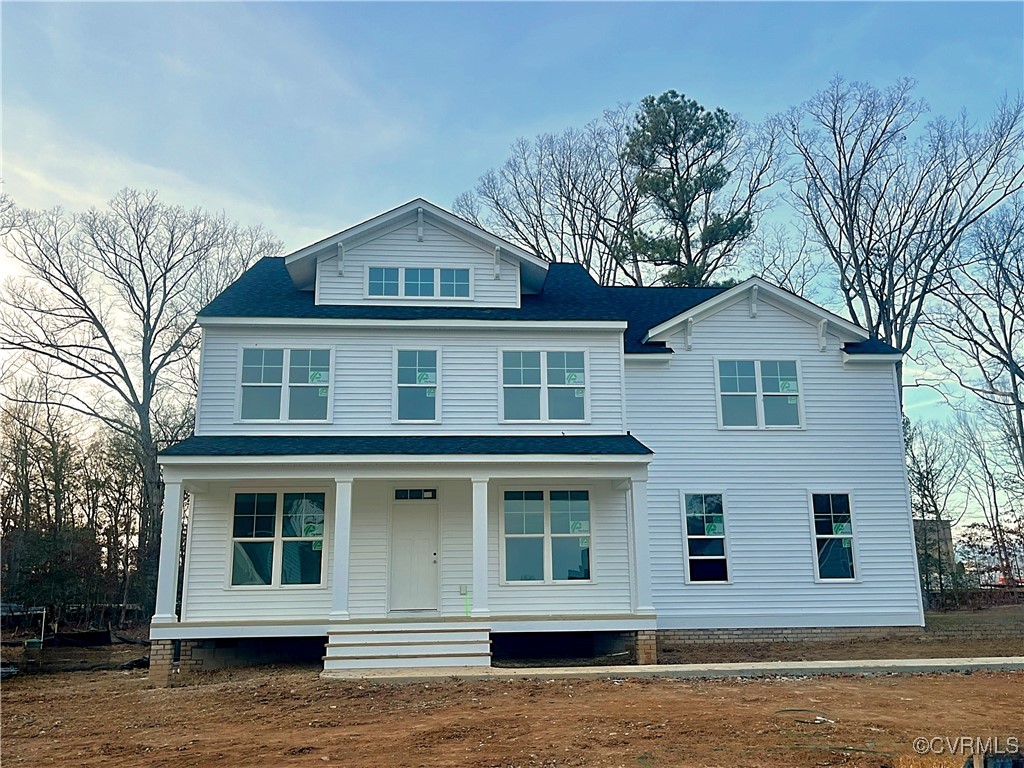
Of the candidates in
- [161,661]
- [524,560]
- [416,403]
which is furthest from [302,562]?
[524,560]

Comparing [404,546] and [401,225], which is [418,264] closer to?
[401,225]

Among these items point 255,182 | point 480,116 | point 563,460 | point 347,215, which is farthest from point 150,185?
point 563,460

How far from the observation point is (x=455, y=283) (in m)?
16.4

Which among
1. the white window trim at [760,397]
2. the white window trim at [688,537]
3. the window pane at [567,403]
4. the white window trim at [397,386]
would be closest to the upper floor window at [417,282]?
the white window trim at [397,386]

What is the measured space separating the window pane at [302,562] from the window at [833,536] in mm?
9585

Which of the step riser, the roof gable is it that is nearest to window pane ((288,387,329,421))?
the roof gable

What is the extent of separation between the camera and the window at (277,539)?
14.4 meters

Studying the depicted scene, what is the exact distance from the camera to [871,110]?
27359 millimetres

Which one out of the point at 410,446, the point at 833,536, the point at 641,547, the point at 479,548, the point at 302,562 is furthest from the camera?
the point at 833,536

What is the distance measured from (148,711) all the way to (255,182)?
1144 centimetres

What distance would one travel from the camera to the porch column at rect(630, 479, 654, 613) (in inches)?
535

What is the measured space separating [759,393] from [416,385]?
22.9 ft

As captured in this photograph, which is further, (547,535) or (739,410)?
(739,410)

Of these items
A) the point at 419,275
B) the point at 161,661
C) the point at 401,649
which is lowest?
the point at 161,661
